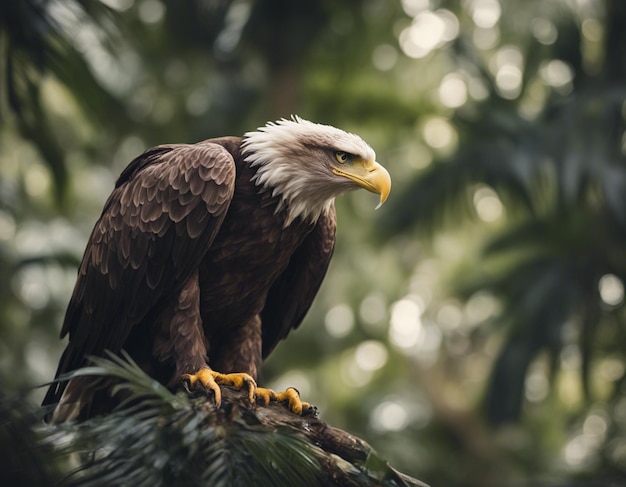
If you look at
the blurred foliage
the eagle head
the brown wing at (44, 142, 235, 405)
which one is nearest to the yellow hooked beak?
the eagle head

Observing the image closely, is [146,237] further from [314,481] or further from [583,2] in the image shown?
[583,2]

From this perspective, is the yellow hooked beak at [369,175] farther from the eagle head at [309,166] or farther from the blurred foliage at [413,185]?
the blurred foliage at [413,185]

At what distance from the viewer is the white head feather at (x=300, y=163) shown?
4316mm

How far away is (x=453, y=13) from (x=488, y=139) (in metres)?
3.03

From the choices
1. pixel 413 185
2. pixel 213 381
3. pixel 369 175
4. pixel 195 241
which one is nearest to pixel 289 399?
pixel 213 381

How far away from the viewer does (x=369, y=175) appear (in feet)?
14.1

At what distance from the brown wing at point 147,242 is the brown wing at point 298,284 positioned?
26.1 inches

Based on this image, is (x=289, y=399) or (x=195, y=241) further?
(x=195, y=241)

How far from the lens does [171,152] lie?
4.49 metres

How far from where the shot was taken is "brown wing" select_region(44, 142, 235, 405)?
418 cm

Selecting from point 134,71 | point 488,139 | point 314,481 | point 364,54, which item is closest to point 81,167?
point 134,71

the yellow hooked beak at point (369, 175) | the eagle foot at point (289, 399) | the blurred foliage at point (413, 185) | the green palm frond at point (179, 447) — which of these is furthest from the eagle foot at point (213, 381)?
the blurred foliage at point (413, 185)

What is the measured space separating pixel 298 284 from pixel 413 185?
5745 millimetres

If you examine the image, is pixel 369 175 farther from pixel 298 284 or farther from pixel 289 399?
pixel 289 399
